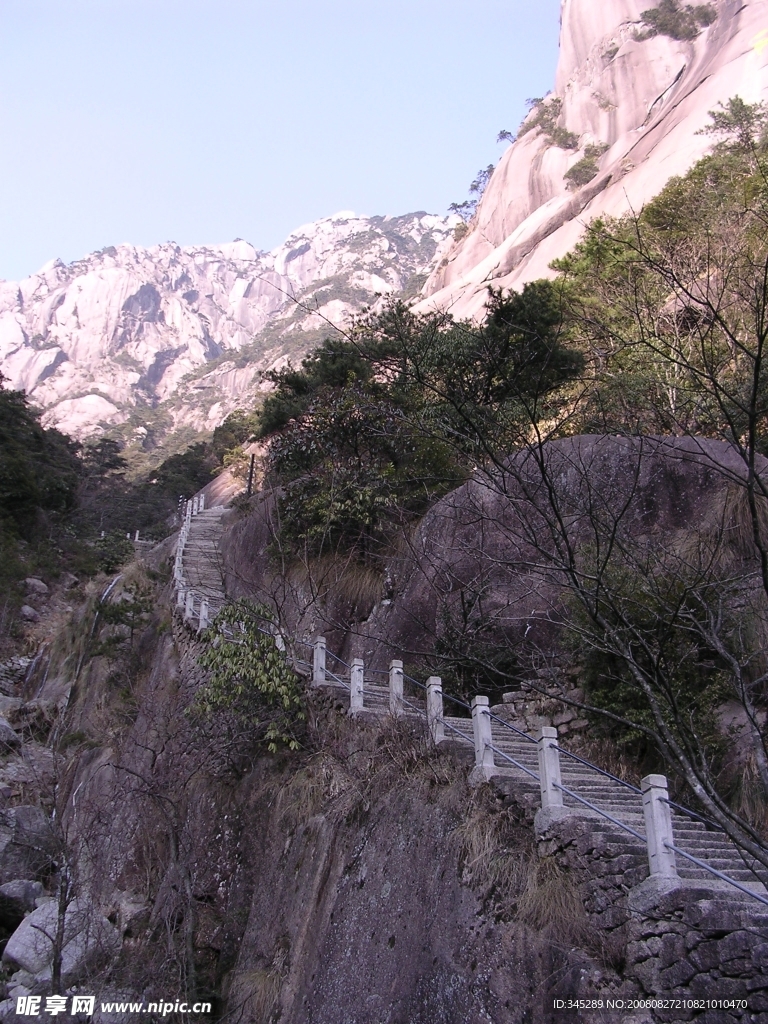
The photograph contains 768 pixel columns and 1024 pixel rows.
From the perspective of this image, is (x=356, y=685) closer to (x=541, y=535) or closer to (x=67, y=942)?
(x=541, y=535)

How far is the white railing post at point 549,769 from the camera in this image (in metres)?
6.91

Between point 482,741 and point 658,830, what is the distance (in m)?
2.44

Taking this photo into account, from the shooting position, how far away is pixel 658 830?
18.7ft

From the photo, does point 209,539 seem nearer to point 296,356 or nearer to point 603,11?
point 603,11

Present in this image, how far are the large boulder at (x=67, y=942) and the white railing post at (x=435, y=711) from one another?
5117mm

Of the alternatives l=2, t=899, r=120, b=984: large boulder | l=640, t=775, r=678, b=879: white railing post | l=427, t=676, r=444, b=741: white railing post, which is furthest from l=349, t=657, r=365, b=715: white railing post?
l=640, t=775, r=678, b=879: white railing post

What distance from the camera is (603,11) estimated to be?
70.4m

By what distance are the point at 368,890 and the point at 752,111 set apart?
122 ft

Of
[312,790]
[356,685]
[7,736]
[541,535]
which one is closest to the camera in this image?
[312,790]

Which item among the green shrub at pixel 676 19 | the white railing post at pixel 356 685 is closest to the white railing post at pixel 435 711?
the white railing post at pixel 356 685

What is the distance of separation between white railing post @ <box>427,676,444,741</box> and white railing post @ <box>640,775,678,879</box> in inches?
132

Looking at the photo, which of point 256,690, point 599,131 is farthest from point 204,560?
point 599,131

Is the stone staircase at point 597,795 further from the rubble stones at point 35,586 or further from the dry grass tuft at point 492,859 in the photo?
the rubble stones at point 35,586

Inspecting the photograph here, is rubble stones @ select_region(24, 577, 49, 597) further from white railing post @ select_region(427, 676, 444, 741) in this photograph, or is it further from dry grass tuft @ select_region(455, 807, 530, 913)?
dry grass tuft @ select_region(455, 807, 530, 913)
